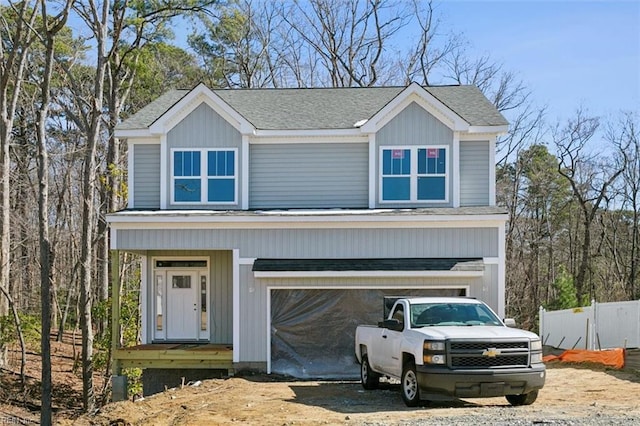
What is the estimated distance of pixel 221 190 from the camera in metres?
23.0

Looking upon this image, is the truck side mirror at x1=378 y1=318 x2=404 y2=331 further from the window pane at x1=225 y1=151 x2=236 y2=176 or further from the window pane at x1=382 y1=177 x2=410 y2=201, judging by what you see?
the window pane at x1=225 y1=151 x2=236 y2=176

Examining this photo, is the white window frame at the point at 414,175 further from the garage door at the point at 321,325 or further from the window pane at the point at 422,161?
the garage door at the point at 321,325

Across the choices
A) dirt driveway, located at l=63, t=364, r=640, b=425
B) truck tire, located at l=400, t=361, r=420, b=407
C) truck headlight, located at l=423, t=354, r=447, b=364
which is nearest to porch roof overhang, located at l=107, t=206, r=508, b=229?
dirt driveway, located at l=63, t=364, r=640, b=425

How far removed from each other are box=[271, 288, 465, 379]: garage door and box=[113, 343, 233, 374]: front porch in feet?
4.47

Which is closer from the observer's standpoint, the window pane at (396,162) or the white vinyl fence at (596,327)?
the white vinyl fence at (596,327)

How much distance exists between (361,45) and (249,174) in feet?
72.6

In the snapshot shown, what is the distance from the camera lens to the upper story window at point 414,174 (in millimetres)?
22484

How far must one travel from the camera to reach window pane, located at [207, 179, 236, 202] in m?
22.9

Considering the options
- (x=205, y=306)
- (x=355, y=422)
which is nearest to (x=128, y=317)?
(x=205, y=306)

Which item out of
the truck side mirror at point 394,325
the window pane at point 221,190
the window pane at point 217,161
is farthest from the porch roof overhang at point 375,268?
the truck side mirror at point 394,325

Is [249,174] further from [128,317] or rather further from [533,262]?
[533,262]

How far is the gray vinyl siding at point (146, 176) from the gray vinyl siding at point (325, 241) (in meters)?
1.96

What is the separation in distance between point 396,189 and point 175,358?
24.1ft

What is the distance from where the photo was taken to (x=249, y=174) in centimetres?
2316
